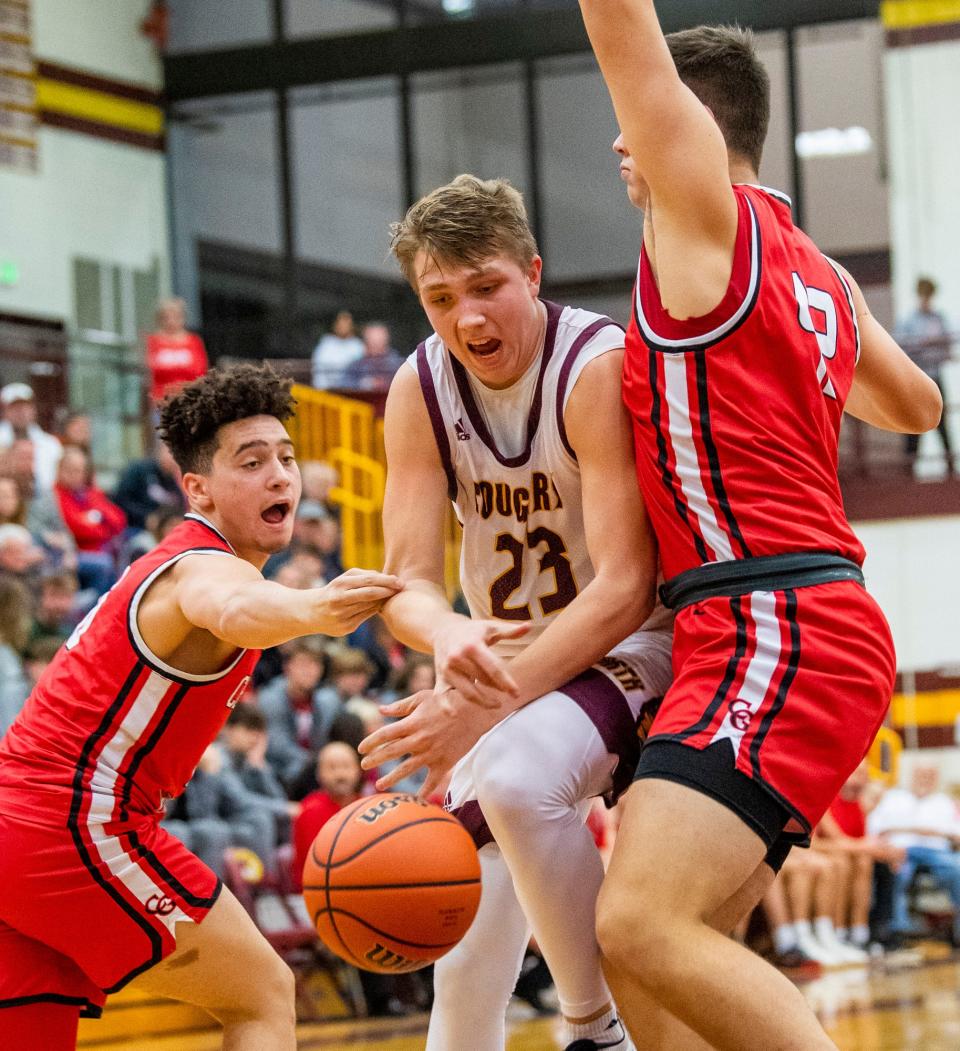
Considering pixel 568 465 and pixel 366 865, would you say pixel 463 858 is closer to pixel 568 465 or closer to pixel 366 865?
pixel 366 865

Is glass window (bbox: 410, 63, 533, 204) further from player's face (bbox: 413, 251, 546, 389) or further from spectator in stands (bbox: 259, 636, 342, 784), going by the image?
player's face (bbox: 413, 251, 546, 389)

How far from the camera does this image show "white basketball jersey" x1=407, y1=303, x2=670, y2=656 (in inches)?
163

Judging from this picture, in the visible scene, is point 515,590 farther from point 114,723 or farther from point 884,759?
point 884,759

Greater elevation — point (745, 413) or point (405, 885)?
point (745, 413)

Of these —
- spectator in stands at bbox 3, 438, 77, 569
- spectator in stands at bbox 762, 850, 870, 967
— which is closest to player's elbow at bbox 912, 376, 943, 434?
spectator in stands at bbox 762, 850, 870, 967

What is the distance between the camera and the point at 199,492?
Answer: 15.8 feet

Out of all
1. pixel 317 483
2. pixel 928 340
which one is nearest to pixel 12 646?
pixel 317 483

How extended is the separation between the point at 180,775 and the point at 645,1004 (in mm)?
1648

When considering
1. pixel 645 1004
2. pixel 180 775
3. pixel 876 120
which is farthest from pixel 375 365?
pixel 645 1004

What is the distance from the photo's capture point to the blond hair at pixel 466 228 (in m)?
3.98

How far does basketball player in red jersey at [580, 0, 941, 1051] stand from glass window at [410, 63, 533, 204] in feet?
56.9

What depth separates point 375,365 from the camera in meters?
16.5

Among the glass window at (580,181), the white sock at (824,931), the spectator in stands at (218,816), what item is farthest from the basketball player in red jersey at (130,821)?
the glass window at (580,181)

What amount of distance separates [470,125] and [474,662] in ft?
60.4
